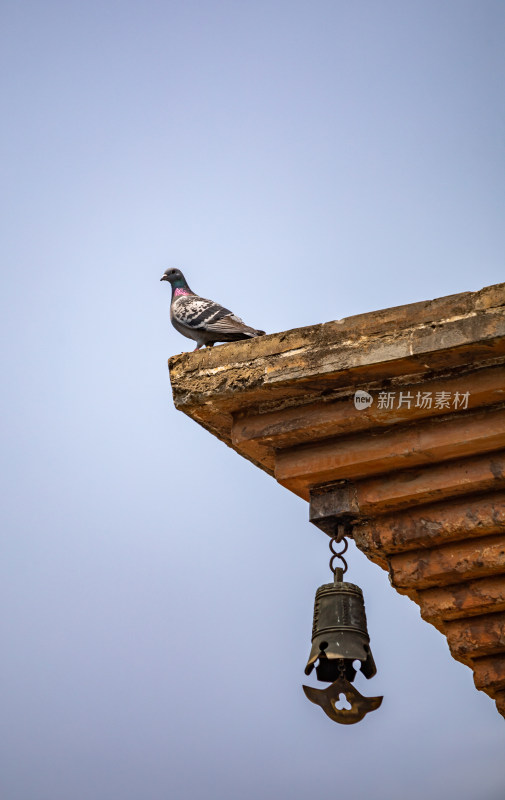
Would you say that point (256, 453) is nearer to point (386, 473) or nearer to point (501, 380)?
point (386, 473)

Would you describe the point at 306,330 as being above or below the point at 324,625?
above

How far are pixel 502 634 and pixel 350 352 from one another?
133 centimetres

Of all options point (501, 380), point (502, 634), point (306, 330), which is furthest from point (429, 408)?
point (502, 634)

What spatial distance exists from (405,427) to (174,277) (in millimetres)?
4657

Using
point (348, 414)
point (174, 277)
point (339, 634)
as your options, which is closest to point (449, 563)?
point (339, 634)

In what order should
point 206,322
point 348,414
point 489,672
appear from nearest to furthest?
point 348,414
point 489,672
point 206,322

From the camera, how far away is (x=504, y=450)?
309 cm

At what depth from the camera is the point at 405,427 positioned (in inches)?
124

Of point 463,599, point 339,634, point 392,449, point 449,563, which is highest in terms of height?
point 392,449

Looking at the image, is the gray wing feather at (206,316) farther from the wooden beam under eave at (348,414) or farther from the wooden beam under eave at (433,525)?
the wooden beam under eave at (433,525)

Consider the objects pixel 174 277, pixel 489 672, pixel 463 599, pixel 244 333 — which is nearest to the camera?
pixel 463 599

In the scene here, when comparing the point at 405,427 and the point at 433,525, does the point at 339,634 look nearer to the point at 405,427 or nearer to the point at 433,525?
the point at 433,525

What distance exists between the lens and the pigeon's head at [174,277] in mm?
7438

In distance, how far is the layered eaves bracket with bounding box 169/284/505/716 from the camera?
117 inches
